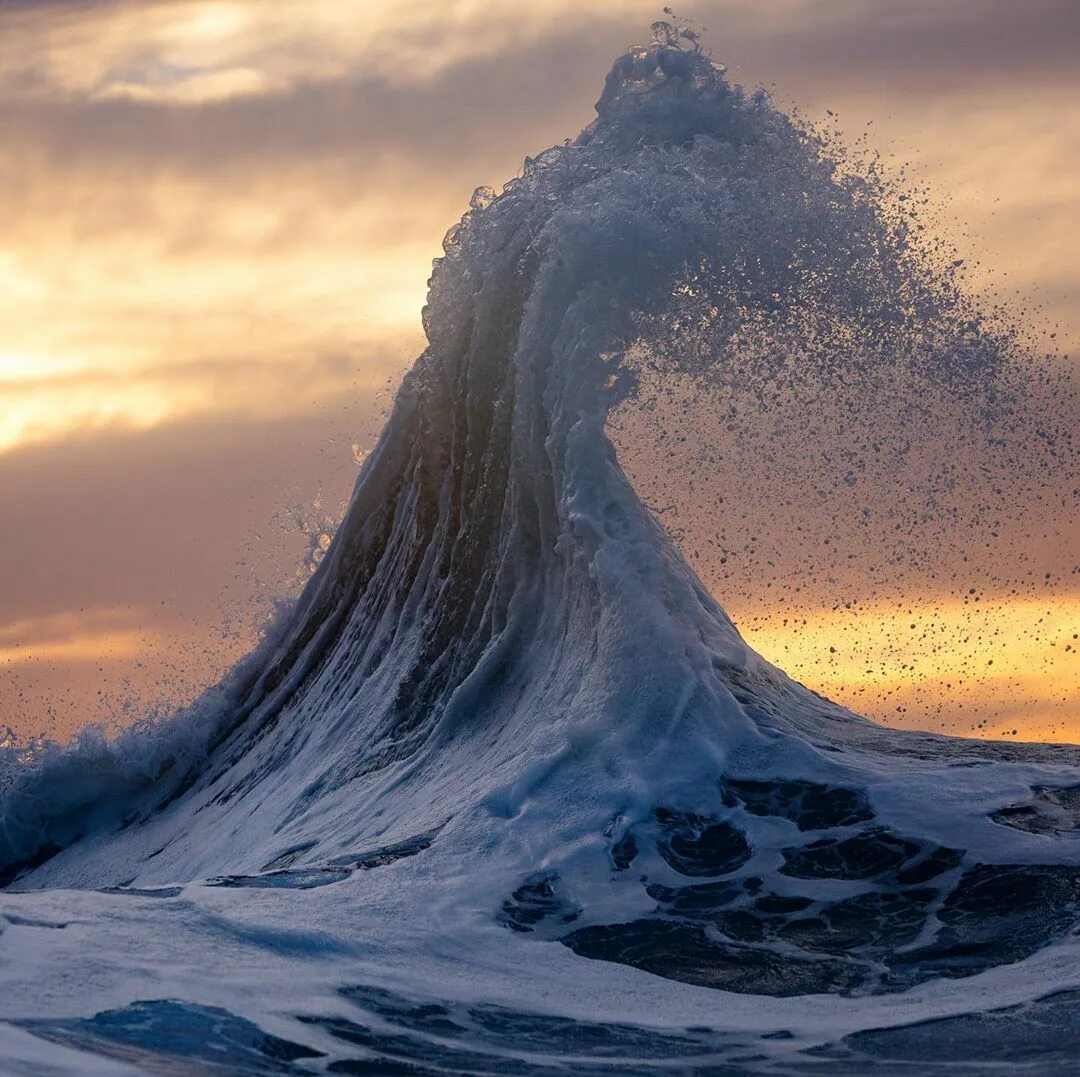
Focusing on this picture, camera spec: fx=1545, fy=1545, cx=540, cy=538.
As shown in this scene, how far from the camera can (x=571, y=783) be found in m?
10.1

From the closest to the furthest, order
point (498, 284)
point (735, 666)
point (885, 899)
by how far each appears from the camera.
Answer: point (885, 899) < point (735, 666) < point (498, 284)

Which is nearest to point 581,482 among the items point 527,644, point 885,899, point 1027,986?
point 527,644

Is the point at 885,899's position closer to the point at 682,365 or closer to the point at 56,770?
the point at 682,365

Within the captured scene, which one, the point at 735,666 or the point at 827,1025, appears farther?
the point at 735,666

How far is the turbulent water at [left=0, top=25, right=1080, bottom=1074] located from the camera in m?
6.77

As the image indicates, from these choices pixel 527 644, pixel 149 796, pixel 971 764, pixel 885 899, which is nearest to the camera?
pixel 885 899

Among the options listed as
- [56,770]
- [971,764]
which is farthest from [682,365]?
[56,770]

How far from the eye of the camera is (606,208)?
13578mm

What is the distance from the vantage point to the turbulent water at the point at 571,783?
6.77 m

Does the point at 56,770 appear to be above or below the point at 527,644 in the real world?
below

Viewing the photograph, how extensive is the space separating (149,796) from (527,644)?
659 centimetres

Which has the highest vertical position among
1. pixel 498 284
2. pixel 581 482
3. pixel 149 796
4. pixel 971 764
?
pixel 498 284

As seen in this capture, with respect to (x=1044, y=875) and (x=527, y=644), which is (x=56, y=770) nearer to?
(x=527, y=644)

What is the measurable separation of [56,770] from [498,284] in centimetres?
833
